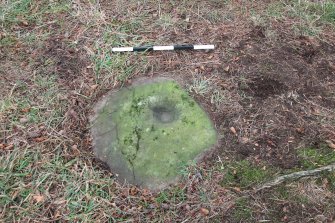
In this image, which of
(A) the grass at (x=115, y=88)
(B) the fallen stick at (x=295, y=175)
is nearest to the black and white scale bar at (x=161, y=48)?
(A) the grass at (x=115, y=88)

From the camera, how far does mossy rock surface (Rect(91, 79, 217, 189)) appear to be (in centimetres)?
287

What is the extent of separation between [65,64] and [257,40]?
76.0 inches

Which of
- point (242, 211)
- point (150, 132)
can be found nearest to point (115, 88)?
point (150, 132)

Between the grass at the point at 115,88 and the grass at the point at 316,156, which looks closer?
the grass at the point at 115,88

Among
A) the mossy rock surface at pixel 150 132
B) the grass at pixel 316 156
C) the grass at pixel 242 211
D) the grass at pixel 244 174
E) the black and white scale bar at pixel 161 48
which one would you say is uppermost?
the black and white scale bar at pixel 161 48

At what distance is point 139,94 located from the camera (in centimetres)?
329

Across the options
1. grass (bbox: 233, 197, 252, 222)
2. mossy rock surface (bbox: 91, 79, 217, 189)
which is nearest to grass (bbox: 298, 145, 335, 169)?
grass (bbox: 233, 197, 252, 222)

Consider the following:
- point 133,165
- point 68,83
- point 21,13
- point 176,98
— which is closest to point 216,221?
point 133,165

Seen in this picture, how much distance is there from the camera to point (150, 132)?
3.04 meters

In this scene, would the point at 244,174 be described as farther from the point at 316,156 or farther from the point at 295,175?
the point at 316,156

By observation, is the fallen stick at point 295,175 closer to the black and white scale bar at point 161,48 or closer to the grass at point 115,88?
the grass at point 115,88

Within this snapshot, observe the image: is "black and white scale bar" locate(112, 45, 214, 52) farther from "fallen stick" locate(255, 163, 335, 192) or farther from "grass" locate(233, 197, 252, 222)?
"grass" locate(233, 197, 252, 222)

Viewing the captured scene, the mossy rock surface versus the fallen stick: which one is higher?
the mossy rock surface

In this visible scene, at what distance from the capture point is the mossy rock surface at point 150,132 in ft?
9.41
